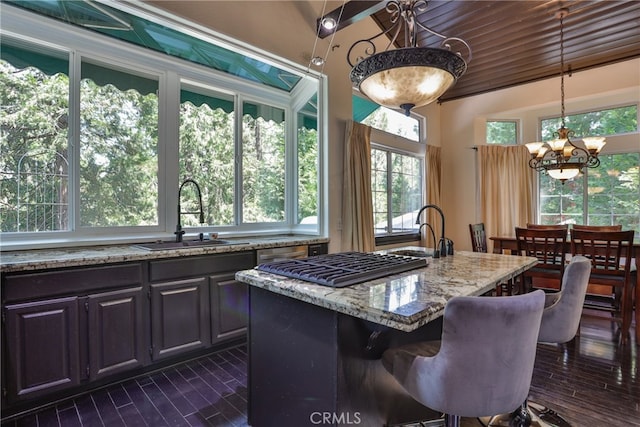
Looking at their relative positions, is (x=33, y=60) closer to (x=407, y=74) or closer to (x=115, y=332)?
(x=115, y=332)

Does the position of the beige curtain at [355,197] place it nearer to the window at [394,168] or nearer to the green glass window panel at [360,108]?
the green glass window panel at [360,108]

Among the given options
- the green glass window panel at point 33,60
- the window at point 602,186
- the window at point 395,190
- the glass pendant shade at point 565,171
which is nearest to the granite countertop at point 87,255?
the green glass window panel at point 33,60

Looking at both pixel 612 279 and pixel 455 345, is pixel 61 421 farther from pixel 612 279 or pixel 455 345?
pixel 612 279

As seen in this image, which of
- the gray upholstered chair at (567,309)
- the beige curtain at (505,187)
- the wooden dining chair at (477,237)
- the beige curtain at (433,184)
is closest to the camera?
the gray upholstered chair at (567,309)

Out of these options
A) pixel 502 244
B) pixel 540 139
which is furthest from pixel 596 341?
pixel 540 139

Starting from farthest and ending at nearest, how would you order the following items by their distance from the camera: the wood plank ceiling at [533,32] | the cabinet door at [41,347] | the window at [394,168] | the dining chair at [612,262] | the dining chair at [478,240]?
1. the window at [394,168]
2. the dining chair at [478,240]
3. the wood plank ceiling at [533,32]
4. the dining chair at [612,262]
5. the cabinet door at [41,347]

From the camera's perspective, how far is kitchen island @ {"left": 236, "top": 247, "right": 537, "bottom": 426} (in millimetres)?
1147

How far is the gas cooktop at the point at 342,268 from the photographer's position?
1370 mm

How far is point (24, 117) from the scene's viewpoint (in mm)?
2268

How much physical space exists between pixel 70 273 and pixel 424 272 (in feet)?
6.87

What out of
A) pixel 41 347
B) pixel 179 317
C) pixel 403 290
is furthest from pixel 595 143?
pixel 41 347

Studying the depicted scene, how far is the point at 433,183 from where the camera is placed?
17.6 ft

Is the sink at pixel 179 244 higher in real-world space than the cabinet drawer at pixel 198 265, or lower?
higher

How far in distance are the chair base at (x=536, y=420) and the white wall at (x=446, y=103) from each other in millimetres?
2160
